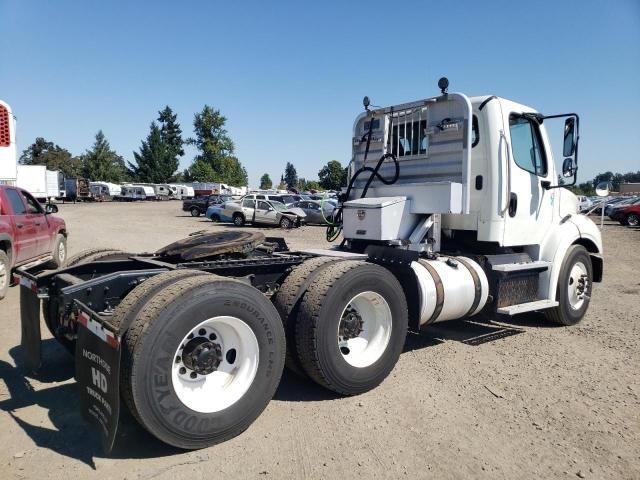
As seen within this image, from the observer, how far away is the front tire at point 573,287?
255 inches

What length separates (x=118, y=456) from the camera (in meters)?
3.23

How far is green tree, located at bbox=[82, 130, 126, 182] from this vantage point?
87.1 meters

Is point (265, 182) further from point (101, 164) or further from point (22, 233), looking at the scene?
point (22, 233)

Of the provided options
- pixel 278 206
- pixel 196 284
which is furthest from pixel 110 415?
pixel 278 206

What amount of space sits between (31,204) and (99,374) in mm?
7749

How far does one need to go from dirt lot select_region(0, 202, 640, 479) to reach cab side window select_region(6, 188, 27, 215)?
3665mm

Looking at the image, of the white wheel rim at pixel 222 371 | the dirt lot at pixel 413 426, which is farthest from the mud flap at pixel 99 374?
the white wheel rim at pixel 222 371

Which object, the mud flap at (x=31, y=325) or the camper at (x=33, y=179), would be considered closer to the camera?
the mud flap at (x=31, y=325)

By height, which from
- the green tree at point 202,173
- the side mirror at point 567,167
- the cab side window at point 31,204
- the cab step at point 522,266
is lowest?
the cab step at point 522,266

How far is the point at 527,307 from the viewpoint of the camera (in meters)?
5.91

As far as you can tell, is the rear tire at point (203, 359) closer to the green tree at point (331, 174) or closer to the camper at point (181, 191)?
the camper at point (181, 191)

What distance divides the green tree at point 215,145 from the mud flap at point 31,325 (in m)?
92.9

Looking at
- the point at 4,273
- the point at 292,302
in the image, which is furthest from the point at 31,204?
the point at 292,302

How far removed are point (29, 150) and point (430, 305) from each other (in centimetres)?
11268
